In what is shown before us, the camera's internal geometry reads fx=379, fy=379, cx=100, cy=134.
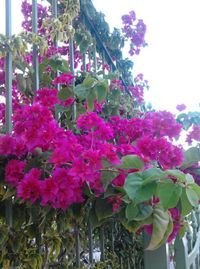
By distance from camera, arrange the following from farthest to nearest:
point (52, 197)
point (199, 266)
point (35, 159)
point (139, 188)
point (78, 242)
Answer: point (199, 266) → point (78, 242) → point (35, 159) → point (52, 197) → point (139, 188)

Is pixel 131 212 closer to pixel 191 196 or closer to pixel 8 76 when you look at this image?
pixel 191 196

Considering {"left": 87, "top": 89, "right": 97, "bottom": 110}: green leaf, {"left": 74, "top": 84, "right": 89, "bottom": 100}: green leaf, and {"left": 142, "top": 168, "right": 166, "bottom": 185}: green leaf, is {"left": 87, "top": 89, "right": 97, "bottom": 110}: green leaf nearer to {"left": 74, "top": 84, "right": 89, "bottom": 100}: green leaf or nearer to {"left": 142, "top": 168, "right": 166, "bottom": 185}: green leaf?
{"left": 74, "top": 84, "right": 89, "bottom": 100}: green leaf

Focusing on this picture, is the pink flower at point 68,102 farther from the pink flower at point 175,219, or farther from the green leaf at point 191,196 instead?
the green leaf at point 191,196

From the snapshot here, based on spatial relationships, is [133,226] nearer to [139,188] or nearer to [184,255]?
[139,188]

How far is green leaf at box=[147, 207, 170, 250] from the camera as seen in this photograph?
0.92m

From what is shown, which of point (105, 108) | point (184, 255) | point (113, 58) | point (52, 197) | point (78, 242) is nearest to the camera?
point (52, 197)

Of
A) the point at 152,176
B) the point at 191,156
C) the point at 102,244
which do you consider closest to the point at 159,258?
the point at 102,244

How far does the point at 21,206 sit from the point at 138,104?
1.71 meters

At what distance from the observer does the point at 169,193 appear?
2.51 ft

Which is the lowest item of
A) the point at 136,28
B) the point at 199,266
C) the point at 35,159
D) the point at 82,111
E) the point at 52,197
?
the point at 199,266

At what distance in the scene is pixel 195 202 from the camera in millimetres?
783

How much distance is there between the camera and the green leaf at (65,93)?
1.44 metres

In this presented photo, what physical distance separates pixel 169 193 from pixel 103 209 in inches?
14.3

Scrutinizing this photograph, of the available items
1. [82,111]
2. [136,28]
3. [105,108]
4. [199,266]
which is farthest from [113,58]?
[199,266]
